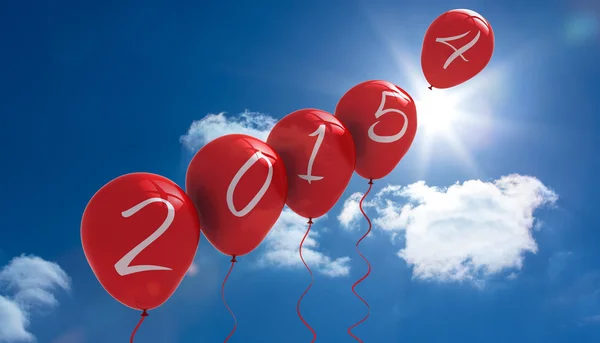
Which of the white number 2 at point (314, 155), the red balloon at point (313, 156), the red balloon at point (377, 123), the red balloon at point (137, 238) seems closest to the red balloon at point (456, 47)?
the red balloon at point (377, 123)

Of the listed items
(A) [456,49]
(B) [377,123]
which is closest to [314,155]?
(B) [377,123]

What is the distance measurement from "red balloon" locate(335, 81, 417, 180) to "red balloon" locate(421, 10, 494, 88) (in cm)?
56

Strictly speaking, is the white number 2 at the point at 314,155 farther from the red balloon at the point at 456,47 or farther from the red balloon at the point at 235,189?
the red balloon at the point at 456,47

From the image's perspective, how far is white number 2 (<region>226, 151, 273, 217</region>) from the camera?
3461 mm

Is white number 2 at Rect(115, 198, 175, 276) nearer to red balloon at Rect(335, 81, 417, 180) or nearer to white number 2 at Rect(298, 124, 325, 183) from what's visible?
white number 2 at Rect(298, 124, 325, 183)

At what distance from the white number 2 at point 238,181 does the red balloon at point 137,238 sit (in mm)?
293

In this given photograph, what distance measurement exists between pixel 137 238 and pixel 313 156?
1.33 metres

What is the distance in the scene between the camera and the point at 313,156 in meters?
3.86

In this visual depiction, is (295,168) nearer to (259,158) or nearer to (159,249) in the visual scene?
(259,158)

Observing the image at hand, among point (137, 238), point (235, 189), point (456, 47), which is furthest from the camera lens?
point (456, 47)

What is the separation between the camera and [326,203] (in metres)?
4.05

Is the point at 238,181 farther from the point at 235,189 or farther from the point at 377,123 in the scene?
the point at 377,123

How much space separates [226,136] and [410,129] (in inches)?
58.8

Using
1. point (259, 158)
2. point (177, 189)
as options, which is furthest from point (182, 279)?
point (259, 158)
